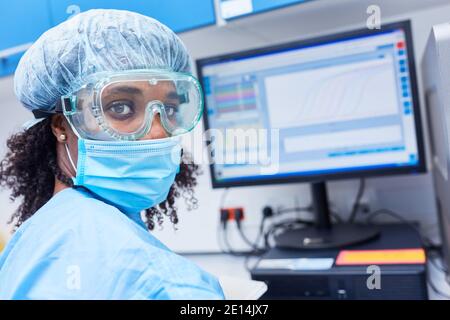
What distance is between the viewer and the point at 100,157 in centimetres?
59

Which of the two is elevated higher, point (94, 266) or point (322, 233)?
point (94, 266)

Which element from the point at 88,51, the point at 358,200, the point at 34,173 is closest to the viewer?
the point at 88,51

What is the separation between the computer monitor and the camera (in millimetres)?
889

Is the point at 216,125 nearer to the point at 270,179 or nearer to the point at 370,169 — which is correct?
the point at 270,179

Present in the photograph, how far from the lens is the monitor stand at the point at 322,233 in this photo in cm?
89

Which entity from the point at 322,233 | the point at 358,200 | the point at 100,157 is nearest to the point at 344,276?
the point at 322,233

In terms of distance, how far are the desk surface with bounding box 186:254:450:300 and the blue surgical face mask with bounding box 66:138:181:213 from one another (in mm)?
349

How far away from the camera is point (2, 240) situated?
33.5 inches

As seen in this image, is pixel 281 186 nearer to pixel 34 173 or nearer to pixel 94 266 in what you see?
pixel 34 173

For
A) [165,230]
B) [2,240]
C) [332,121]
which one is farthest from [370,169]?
[2,240]

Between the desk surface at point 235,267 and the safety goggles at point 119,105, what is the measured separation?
0.42m

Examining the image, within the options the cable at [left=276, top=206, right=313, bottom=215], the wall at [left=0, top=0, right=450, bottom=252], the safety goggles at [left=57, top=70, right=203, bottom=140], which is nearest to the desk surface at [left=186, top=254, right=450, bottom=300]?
the wall at [left=0, top=0, right=450, bottom=252]

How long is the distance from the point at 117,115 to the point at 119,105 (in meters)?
0.01

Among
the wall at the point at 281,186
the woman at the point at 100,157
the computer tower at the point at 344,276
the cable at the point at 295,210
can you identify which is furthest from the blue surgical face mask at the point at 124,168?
the cable at the point at 295,210
